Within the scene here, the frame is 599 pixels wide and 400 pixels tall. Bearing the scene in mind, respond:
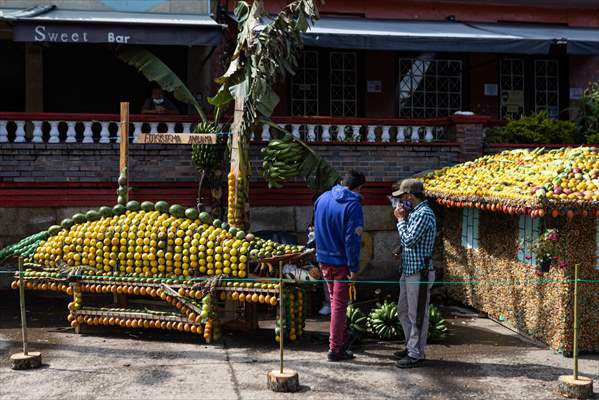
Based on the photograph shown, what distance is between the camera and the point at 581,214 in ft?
22.9

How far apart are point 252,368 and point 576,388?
2.90 metres

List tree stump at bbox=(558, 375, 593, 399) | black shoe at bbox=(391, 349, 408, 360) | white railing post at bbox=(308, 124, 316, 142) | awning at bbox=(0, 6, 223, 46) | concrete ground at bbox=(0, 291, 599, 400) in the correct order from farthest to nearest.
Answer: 1. white railing post at bbox=(308, 124, 316, 142)
2. awning at bbox=(0, 6, 223, 46)
3. black shoe at bbox=(391, 349, 408, 360)
4. concrete ground at bbox=(0, 291, 599, 400)
5. tree stump at bbox=(558, 375, 593, 399)

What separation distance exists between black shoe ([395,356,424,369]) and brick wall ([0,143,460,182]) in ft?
15.4

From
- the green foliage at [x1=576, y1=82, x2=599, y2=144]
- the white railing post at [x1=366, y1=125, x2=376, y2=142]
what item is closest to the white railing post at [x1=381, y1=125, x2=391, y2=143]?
the white railing post at [x1=366, y1=125, x2=376, y2=142]

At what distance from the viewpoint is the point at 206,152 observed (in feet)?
32.3

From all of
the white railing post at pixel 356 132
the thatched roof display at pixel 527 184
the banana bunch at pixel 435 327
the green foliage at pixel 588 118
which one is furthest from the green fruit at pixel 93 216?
the green foliage at pixel 588 118

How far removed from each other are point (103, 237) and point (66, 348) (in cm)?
124

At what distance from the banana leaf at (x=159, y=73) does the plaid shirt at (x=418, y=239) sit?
4.33 m

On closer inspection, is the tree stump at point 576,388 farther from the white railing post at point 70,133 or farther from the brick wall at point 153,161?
the white railing post at point 70,133

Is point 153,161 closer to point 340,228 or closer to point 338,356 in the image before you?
point 340,228

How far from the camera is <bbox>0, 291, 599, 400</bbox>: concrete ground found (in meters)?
6.04

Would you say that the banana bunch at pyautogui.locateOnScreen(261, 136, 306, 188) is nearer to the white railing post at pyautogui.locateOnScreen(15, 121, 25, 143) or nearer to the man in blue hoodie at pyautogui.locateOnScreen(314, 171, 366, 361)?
the man in blue hoodie at pyautogui.locateOnScreen(314, 171, 366, 361)

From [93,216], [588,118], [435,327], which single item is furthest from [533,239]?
[588,118]

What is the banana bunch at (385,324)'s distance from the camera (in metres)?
7.88
